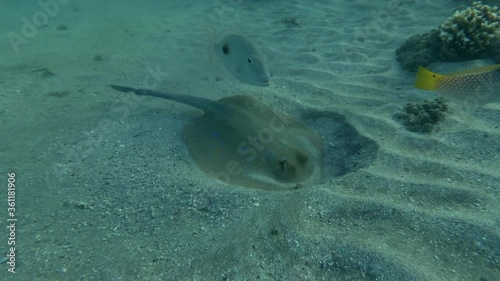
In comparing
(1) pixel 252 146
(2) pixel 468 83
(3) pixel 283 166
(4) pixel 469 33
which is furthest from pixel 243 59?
(4) pixel 469 33

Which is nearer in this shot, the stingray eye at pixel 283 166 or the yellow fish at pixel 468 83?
the yellow fish at pixel 468 83

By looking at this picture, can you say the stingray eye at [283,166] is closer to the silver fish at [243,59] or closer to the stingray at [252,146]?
the stingray at [252,146]

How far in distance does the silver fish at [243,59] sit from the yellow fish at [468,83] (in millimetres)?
1766

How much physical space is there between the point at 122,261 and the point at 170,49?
730 cm

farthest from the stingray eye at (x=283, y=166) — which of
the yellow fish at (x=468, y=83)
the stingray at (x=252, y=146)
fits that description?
the yellow fish at (x=468, y=83)

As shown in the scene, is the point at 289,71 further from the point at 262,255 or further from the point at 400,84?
the point at 262,255

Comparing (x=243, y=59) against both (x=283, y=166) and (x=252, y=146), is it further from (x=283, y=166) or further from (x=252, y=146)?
(x=283, y=166)

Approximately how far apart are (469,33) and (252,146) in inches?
180

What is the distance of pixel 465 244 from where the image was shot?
275 centimetres

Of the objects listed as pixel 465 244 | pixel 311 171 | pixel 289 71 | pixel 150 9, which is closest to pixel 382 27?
pixel 289 71

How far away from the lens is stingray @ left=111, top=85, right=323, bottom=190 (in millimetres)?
3744

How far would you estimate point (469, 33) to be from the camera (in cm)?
547

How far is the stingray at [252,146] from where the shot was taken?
374cm

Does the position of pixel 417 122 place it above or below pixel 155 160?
above
